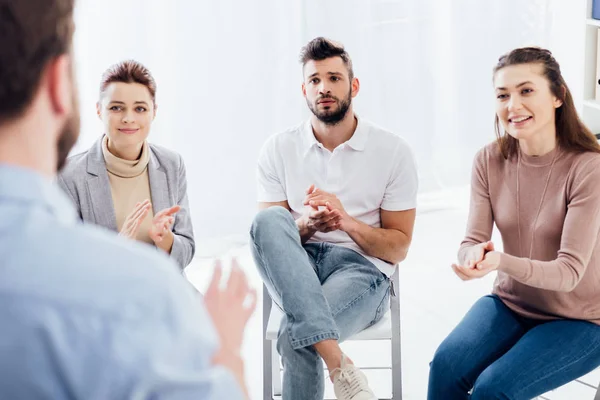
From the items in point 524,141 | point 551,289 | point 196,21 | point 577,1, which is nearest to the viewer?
point 551,289

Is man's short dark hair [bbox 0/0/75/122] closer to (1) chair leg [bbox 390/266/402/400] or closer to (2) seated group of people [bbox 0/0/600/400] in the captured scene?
(2) seated group of people [bbox 0/0/600/400]

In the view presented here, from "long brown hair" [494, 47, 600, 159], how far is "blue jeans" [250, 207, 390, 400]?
0.51 m

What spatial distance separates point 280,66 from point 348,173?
1.43m

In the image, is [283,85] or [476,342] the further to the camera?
[283,85]

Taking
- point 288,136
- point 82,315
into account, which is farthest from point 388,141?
point 82,315

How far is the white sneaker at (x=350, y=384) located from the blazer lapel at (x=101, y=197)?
0.71m

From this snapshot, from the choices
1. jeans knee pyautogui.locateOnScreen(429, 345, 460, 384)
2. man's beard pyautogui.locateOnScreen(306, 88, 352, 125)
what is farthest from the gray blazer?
jeans knee pyautogui.locateOnScreen(429, 345, 460, 384)

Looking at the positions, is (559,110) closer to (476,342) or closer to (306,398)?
(476,342)

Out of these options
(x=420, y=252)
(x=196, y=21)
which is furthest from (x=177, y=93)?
(x=420, y=252)

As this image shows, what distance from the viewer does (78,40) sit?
133 inches

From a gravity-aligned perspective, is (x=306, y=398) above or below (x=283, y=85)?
below

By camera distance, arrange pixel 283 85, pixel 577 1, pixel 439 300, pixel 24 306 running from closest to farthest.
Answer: pixel 24 306 → pixel 439 300 → pixel 283 85 → pixel 577 1

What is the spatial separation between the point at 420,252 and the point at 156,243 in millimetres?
1705

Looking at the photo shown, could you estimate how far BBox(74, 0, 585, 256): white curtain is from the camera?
358 cm
